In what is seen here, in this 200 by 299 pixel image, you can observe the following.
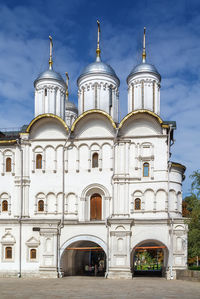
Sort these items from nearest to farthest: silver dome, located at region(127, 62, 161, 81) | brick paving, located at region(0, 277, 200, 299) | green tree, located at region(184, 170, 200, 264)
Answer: brick paving, located at region(0, 277, 200, 299), green tree, located at region(184, 170, 200, 264), silver dome, located at region(127, 62, 161, 81)

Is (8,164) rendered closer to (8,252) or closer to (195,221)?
(8,252)

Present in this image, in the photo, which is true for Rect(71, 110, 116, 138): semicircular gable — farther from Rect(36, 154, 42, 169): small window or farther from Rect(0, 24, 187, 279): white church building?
Rect(36, 154, 42, 169): small window

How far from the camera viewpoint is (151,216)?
88.9 ft

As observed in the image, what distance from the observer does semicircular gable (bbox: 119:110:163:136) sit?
2794 centimetres

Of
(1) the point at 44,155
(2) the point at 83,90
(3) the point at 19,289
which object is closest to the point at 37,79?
(2) the point at 83,90

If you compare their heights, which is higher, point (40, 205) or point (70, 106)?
point (70, 106)

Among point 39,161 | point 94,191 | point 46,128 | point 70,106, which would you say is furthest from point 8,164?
point 70,106

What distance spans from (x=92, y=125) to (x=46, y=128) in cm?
333

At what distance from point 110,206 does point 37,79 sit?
462 inches

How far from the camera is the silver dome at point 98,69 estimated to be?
31016 millimetres

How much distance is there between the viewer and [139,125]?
2830cm

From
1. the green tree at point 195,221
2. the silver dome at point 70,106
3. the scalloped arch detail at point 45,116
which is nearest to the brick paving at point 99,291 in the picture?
the green tree at point 195,221

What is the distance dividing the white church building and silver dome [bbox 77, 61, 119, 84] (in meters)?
2.59

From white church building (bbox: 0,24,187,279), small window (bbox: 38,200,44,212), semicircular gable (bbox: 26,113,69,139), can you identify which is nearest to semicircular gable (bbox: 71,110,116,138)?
white church building (bbox: 0,24,187,279)
